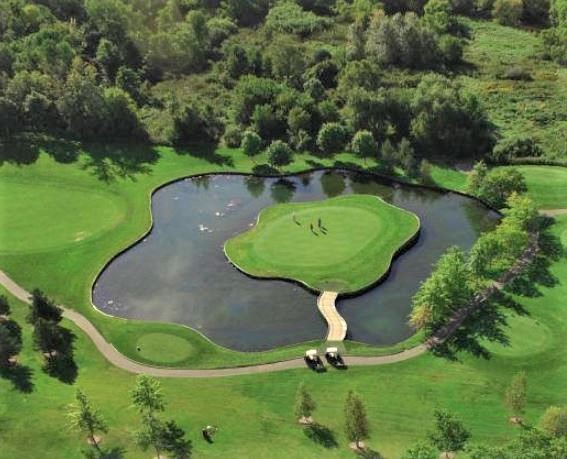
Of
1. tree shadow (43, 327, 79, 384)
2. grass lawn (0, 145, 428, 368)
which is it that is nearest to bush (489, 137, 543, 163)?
grass lawn (0, 145, 428, 368)

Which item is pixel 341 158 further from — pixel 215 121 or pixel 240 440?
pixel 240 440

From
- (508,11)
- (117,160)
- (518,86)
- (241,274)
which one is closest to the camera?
(241,274)

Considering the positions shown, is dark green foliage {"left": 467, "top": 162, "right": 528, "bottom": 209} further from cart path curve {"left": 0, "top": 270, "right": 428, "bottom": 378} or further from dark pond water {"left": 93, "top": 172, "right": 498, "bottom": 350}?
cart path curve {"left": 0, "top": 270, "right": 428, "bottom": 378}

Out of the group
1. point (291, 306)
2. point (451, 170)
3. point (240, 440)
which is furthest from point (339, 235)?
point (240, 440)

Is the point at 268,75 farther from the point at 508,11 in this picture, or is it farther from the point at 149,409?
the point at 149,409

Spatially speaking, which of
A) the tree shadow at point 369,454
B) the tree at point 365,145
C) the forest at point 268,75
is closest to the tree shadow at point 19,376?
the tree shadow at point 369,454

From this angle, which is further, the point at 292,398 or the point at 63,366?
the point at 63,366

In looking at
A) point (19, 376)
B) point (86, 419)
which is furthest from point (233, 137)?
point (86, 419)
